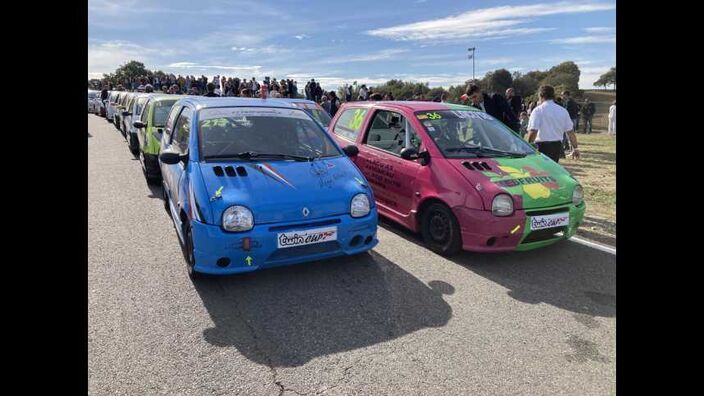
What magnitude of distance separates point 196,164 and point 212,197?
2.14 ft

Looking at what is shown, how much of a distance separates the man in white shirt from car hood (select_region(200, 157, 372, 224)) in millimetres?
3336

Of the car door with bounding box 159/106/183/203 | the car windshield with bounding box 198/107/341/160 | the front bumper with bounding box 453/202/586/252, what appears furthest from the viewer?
the car door with bounding box 159/106/183/203

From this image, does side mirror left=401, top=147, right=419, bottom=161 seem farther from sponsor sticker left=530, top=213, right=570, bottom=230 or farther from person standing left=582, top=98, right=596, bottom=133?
person standing left=582, top=98, right=596, bottom=133

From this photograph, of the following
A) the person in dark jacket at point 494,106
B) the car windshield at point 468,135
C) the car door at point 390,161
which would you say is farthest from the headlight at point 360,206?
the person in dark jacket at point 494,106

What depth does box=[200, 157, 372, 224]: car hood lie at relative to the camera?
3.81 m

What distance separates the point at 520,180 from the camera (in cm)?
459

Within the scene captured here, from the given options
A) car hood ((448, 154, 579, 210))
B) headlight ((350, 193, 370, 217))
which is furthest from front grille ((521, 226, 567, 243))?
headlight ((350, 193, 370, 217))

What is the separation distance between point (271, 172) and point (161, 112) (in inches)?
230

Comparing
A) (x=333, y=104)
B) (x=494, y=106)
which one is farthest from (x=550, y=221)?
(x=333, y=104)

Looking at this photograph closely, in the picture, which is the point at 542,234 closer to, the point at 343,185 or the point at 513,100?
the point at 343,185

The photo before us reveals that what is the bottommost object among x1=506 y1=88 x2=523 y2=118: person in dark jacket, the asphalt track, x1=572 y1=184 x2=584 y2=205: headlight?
the asphalt track

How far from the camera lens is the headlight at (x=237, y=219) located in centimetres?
372

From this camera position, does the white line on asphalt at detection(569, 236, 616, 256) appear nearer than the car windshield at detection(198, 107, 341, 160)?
No
